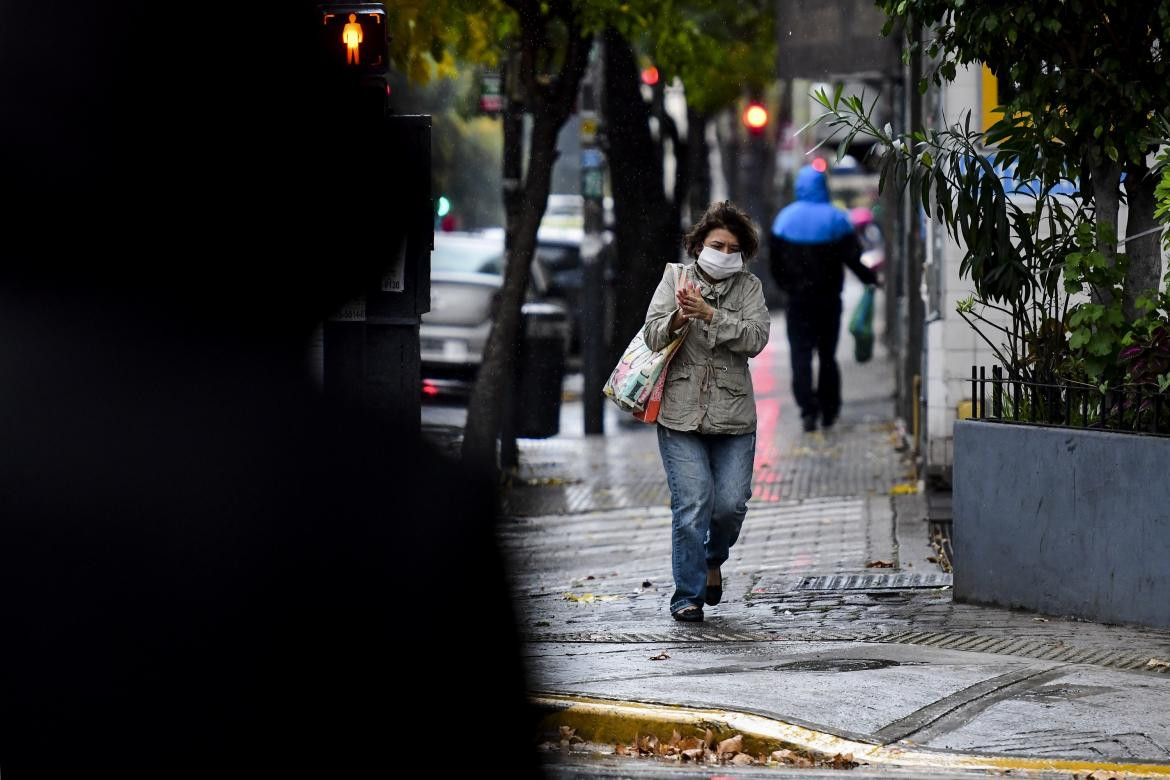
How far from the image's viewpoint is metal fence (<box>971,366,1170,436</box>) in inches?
271

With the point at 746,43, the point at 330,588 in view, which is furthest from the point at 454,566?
the point at 746,43

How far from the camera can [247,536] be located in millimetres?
2289

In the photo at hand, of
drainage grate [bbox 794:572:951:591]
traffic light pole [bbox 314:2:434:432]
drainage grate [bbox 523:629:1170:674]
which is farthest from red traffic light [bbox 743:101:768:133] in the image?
traffic light pole [bbox 314:2:434:432]

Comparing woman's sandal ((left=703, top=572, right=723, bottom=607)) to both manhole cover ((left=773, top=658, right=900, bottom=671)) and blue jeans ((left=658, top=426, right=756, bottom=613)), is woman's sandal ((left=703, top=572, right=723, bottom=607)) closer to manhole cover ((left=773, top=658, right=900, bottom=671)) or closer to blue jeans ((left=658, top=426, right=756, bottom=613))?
blue jeans ((left=658, top=426, right=756, bottom=613))

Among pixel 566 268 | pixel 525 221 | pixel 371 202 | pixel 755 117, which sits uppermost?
pixel 755 117

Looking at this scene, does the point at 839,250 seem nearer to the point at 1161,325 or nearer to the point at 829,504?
the point at 829,504

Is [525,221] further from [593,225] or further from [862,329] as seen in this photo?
[862,329]

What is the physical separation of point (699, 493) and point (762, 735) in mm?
2205

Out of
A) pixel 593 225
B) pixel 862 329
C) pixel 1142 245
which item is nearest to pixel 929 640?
pixel 1142 245

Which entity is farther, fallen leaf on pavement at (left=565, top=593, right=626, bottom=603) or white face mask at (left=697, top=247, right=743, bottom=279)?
fallen leaf on pavement at (left=565, top=593, right=626, bottom=603)

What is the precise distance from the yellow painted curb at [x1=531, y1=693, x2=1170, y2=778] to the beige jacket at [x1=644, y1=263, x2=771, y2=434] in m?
1.89

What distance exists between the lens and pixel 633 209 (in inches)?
625

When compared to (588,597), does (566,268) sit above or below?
above

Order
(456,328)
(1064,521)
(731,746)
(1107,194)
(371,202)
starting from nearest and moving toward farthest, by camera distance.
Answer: (371,202), (731,746), (1064,521), (1107,194), (456,328)
